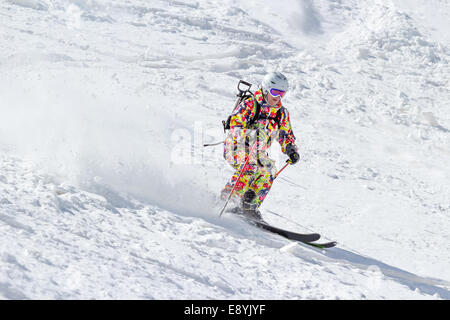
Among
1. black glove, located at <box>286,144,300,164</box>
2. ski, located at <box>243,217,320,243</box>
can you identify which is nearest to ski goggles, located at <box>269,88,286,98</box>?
black glove, located at <box>286,144,300,164</box>

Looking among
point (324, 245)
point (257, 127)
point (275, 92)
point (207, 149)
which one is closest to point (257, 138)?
point (257, 127)

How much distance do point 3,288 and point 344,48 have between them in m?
18.2

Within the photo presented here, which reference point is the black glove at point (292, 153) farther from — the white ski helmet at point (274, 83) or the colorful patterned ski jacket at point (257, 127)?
the white ski helmet at point (274, 83)

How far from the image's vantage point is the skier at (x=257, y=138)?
613 centimetres

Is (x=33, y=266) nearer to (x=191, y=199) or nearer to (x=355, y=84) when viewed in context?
(x=191, y=199)

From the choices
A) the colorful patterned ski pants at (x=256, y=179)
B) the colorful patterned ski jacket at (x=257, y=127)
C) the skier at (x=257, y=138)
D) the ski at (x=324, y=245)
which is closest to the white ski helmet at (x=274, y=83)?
the skier at (x=257, y=138)

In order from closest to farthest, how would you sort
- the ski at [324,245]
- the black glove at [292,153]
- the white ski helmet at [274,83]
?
1. the ski at [324,245]
2. the white ski helmet at [274,83]
3. the black glove at [292,153]

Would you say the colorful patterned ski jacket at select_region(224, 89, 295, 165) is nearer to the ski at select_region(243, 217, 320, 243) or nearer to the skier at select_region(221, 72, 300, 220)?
the skier at select_region(221, 72, 300, 220)

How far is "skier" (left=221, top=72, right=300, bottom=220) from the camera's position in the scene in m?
6.13

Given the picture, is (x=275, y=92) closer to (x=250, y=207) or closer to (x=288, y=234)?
(x=250, y=207)

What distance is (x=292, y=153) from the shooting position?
20.8ft
